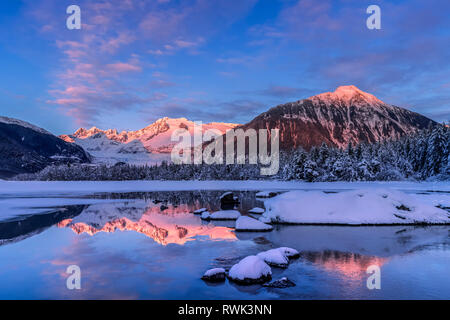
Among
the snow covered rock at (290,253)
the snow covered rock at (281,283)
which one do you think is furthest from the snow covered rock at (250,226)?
the snow covered rock at (281,283)

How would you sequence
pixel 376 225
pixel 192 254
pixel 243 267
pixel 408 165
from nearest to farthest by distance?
pixel 243 267 < pixel 192 254 < pixel 376 225 < pixel 408 165

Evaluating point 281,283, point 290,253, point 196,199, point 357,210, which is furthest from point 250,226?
point 196,199

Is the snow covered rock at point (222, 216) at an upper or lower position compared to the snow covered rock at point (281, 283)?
lower

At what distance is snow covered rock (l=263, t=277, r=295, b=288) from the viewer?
38.7ft

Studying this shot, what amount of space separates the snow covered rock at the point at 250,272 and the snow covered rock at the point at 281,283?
0.56m

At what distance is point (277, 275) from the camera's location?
13.2 metres

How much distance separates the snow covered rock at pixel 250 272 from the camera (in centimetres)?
1234

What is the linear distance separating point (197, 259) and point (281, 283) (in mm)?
5022

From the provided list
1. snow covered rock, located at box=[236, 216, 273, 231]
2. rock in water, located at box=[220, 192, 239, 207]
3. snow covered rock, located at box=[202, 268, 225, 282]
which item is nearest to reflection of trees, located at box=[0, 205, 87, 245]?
snow covered rock, located at box=[202, 268, 225, 282]

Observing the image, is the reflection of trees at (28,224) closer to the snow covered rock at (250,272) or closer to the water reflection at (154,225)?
the water reflection at (154,225)
